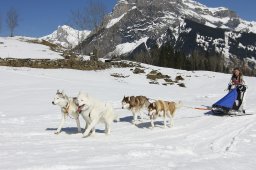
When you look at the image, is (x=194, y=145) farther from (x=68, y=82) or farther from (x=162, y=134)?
(x=68, y=82)

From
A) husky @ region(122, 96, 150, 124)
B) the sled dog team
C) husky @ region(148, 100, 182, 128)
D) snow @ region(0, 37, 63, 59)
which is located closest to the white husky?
the sled dog team

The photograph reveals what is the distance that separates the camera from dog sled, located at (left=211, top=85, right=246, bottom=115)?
45.4 feet

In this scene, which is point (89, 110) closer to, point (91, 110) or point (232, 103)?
point (91, 110)

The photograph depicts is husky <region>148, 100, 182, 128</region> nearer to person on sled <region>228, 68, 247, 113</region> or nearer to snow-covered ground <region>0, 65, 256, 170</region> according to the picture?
snow-covered ground <region>0, 65, 256, 170</region>

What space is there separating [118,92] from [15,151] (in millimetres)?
16363

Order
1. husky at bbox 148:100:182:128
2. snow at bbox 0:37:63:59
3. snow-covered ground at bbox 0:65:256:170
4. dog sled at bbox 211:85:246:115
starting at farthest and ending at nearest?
1. snow at bbox 0:37:63:59
2. dog sled at bbox 211:85:246:115
3. husky at bbox 148:100:182:128
4. snow-covered ground at bbox 0:65:256:170

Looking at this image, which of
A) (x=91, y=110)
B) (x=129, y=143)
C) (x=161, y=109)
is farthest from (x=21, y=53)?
(x=129, y=143)

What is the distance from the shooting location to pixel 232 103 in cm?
1387

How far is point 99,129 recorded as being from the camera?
37.2 feet

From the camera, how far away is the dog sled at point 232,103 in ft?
45.4

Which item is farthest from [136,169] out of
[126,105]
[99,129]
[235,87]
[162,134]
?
[235,87]

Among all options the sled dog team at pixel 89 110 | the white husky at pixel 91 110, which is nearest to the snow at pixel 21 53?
the sled dog team at pixel 89 110

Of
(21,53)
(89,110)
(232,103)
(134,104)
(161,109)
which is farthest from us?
(21,53)

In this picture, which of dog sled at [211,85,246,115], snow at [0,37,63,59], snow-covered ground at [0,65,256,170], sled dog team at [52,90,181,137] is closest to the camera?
snow-covered ground at [0,65,256,170]
